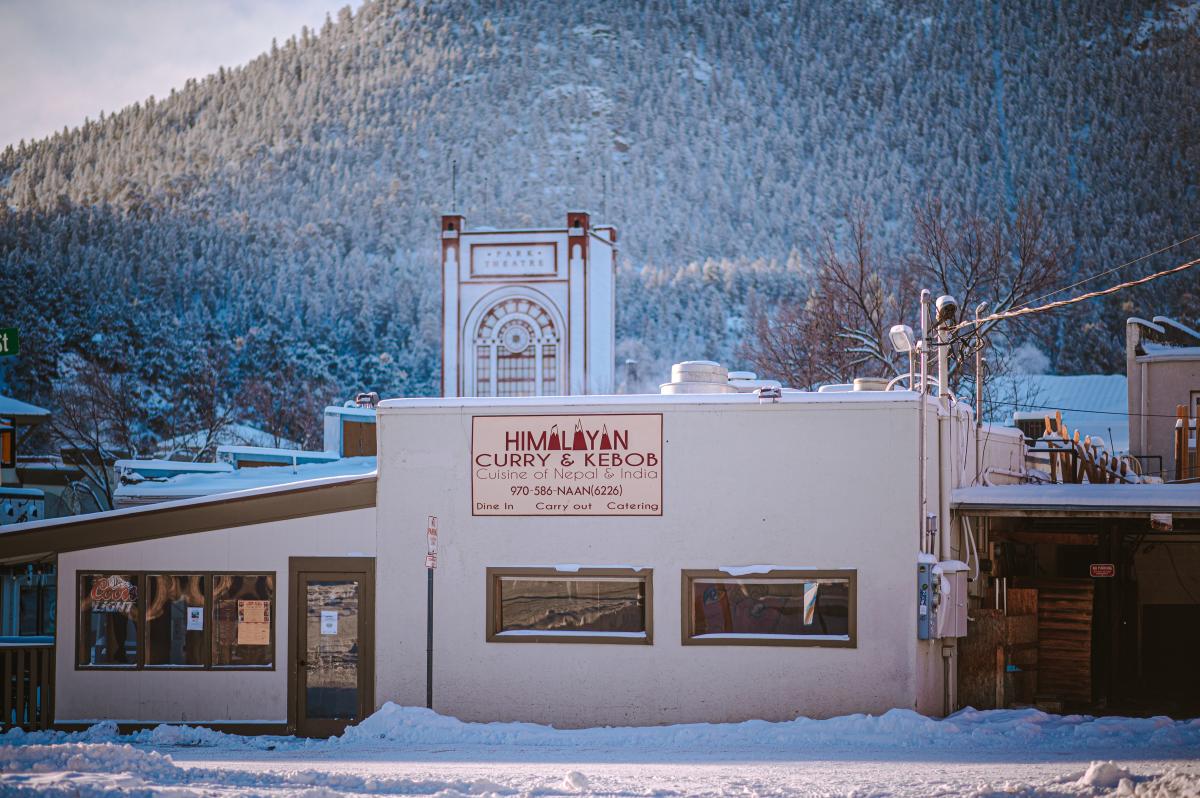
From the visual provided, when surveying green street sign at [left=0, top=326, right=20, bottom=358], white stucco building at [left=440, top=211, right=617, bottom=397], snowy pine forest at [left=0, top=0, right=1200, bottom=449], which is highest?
snowy pine forest at [left=0, top=0, right=1200, bottom=449]

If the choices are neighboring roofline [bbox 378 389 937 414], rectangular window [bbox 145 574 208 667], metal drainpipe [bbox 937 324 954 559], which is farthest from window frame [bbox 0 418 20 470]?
metal drainpipe [bbox 937 324 954 559]

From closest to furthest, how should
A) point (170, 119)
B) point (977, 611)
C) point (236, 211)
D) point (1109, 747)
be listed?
point (1109, 747) → point (977, 611) → point (236, 211) → point (170, 119)

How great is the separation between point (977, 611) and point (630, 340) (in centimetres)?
10726

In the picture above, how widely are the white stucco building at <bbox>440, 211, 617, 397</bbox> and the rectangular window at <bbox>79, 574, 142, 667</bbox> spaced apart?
22268mm

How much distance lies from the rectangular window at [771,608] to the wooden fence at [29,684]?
316 inches

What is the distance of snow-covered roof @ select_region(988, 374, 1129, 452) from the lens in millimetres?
43781

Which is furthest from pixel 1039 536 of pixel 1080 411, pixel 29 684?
pixel 1080 411

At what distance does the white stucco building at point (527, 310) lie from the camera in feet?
128

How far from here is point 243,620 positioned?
1639 cm

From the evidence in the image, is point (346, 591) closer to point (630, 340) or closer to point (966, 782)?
point (966, 782)

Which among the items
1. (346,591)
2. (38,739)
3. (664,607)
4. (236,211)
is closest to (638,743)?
(664,607)

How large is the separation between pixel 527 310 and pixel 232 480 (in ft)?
56.6

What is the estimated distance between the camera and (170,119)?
198 meters

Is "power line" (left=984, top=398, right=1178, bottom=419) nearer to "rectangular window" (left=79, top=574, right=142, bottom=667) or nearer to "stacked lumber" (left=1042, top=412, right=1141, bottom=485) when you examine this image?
"stacked lumber" (left=1042, top=412, right=1141, bottom=485)
